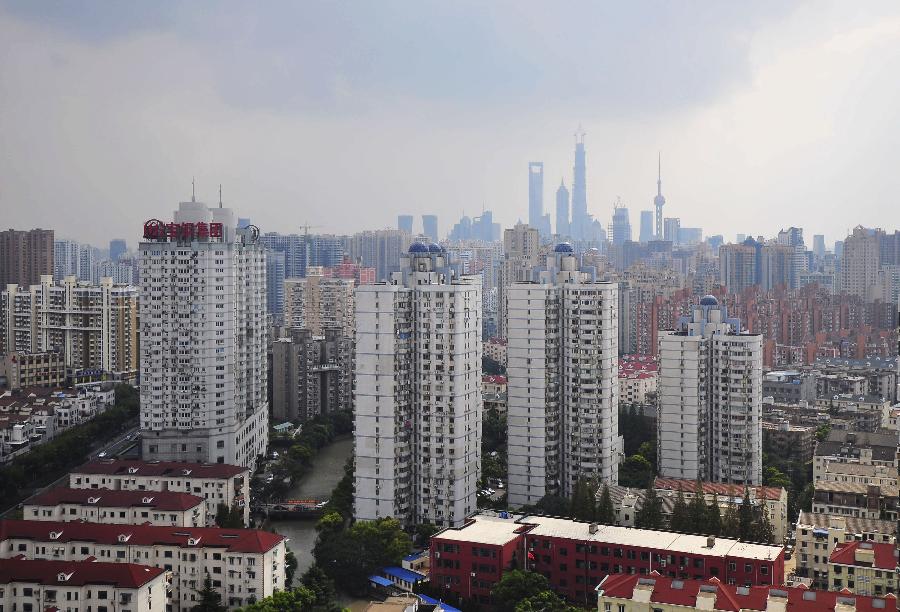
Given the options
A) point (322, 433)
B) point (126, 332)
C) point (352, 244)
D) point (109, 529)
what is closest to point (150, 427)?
point (322, 433)

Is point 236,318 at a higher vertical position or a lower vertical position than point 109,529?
higher

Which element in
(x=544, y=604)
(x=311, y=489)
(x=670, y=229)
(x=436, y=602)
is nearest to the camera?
(x=544, y=604)

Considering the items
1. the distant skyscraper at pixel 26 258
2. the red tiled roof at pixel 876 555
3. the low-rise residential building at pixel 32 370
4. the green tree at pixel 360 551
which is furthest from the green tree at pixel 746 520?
the low-rise residential building at pixel 32 370

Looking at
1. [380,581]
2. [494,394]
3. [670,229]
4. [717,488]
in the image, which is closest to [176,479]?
[380,581]

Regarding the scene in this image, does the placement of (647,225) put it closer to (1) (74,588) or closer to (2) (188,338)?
(2) (188,338)

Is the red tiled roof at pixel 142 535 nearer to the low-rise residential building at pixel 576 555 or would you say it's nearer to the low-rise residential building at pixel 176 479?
the low-rise residential building at pixel 576 555

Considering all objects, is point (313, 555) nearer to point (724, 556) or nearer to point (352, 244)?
point (724, 556)

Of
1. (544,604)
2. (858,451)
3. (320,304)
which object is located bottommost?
(544,604)
